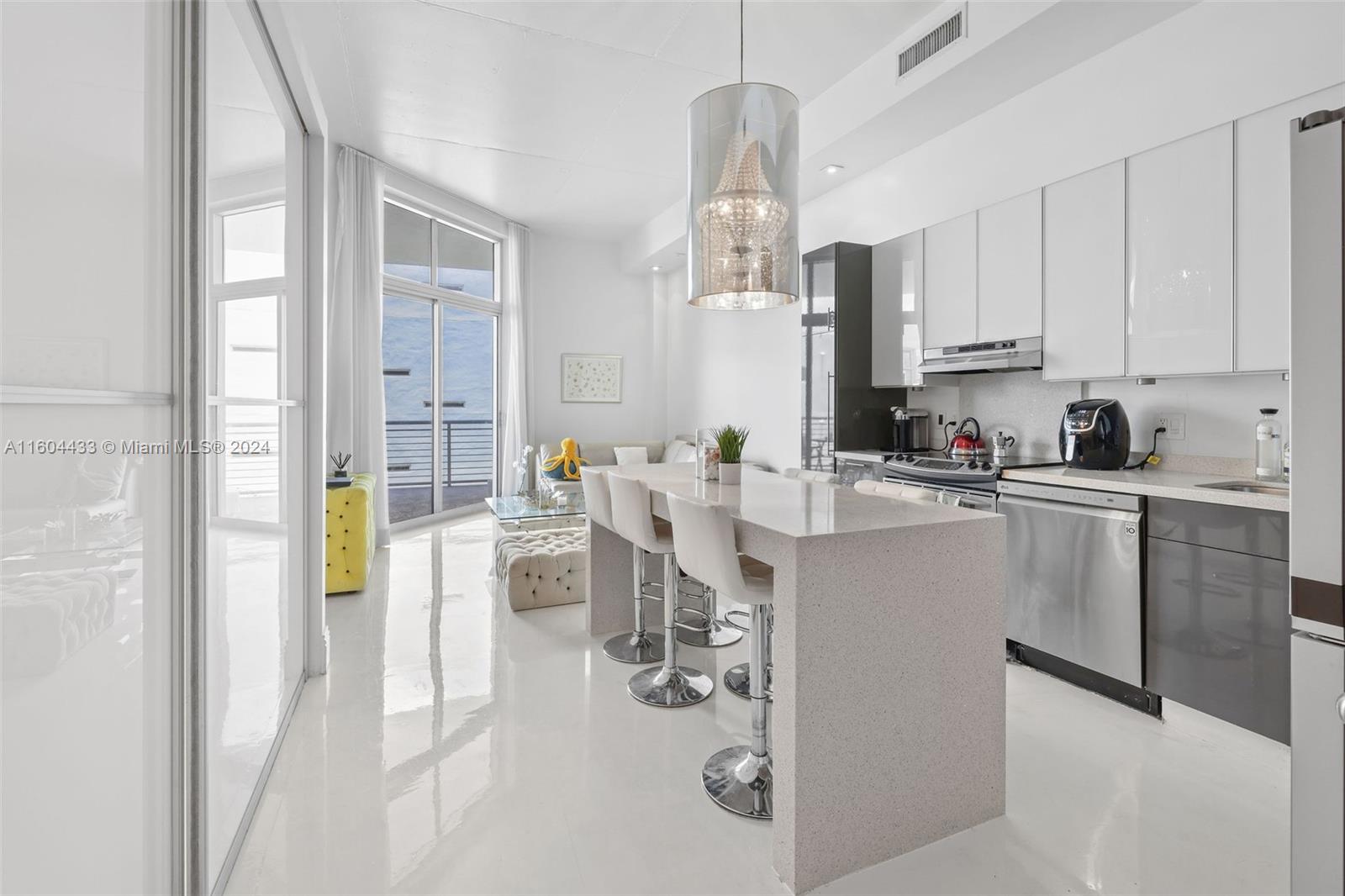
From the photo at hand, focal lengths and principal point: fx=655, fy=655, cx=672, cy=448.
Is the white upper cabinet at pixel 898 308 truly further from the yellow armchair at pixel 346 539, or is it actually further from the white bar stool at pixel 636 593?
the yellow armchair at pixel 346 539

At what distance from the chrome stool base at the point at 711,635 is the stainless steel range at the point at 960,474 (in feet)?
4.19

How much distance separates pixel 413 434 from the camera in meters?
6.45

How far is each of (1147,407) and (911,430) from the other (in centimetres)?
137

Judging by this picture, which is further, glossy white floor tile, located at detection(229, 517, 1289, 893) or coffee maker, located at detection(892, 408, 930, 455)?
coffee maker, located at detection(892, 408, 930, 455)

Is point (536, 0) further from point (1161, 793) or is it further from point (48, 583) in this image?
point (1161, 793)

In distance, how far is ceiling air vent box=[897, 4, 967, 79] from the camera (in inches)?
120

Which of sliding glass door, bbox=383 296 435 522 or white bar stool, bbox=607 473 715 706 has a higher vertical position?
sliding glass door, bbox=383 296 435 522

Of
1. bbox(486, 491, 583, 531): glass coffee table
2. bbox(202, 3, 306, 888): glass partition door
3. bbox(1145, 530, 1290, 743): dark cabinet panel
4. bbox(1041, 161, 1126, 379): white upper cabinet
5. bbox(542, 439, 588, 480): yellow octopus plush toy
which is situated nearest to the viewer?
bbox(202, 3, 306, 888): glass partition door

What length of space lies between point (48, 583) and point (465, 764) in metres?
1.55

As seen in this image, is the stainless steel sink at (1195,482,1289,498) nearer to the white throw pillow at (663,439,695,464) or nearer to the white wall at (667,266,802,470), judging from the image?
the white wall at (667,266,802,470)

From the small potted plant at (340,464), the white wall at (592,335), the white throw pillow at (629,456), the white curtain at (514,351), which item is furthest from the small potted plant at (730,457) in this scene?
the white wall at (592,335)

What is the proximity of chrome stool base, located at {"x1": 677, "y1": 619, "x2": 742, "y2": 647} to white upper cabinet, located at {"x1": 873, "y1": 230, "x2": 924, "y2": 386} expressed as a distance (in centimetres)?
194

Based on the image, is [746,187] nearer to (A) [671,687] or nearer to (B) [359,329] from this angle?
(A) [671,687]

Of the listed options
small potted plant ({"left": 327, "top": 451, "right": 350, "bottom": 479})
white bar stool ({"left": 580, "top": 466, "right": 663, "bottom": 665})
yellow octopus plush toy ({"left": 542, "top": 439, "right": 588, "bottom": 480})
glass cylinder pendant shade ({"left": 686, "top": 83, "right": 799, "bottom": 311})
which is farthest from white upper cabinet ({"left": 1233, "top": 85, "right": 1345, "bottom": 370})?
yellow octopus plush toy ({"left": 542, "top": 439, "right": 588, "bottom": 480})
